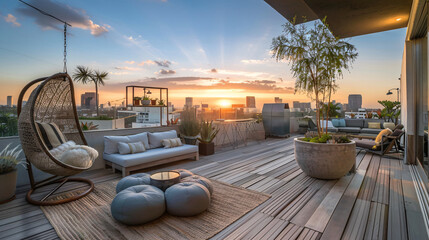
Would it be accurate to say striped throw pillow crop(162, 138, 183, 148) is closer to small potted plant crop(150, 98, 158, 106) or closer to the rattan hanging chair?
small potted plant crop(150, 98, 158, 106)

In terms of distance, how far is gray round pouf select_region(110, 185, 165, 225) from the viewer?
2.01 meters

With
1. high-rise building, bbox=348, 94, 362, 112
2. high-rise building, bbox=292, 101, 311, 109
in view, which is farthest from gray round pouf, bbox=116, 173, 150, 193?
high-rise building, bbox=348, 94, 362, 112

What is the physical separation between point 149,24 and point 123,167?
4.11 meters

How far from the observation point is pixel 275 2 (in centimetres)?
370

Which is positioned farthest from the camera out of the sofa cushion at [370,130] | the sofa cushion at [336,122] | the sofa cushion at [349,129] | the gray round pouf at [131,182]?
the sofa cushion at [336,122]

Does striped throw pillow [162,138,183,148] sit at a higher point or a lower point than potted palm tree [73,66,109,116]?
lower

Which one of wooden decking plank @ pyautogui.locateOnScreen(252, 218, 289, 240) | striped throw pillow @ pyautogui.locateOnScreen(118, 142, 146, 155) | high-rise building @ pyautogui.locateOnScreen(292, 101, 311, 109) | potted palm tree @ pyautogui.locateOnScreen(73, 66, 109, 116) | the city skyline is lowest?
wooden decking plank @ pyautogui.locateOnScreen(252, 218, 289, 240)

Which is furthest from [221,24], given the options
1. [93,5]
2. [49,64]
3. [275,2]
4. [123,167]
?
[123,167]

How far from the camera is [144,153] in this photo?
4.04 meters

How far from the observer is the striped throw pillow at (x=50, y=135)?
10.0 feet

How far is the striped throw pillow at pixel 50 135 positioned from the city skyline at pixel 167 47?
93 cm

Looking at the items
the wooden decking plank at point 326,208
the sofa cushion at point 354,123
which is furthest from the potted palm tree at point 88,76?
the sofa cushion at point 354,123

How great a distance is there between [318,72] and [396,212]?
2361 millimetres

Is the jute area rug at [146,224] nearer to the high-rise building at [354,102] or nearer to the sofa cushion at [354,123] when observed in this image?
the sofa cushion at [354,123]
